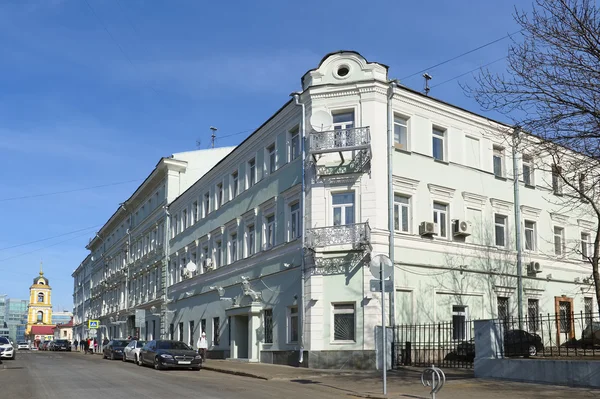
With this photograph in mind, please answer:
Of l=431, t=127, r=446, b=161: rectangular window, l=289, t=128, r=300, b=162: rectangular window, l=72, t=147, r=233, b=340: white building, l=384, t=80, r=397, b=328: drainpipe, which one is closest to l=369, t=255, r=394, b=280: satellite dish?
l=384, t=80, r=397, b=328: drainpipe

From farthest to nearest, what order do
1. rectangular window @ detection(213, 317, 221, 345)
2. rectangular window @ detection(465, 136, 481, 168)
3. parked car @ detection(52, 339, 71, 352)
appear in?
parked car @ detection(52, 339, 71, 352)
rectangular window @ detection(213, 317, 221, 345)
rectangular window @ detection(465, 136, 481, 168)

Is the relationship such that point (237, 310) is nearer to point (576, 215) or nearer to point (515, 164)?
point (515, 164)

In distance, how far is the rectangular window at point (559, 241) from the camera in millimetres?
33562

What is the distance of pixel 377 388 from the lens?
57.7ft

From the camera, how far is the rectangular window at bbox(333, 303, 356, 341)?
25.7 meters

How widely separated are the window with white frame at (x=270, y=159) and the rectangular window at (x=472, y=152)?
873 centimetres

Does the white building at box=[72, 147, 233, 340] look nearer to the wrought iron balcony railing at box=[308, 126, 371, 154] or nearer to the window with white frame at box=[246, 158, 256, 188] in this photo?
the window with white frame at box=[246, 158, 256, 188]

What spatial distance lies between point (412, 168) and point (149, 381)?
1356 cm

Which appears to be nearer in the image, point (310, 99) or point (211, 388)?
point (211, 388)

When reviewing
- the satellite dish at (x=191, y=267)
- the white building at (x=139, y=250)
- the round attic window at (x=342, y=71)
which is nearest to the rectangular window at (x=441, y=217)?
the round attic window at (x=342, y=71)

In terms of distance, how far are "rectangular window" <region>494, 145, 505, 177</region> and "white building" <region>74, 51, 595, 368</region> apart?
0.17 ft

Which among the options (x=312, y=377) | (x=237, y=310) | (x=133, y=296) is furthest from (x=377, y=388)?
(x=133, y=296)

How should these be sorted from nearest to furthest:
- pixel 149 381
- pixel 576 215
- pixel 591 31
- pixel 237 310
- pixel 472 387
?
1. pixel 591 31
2. pixel 472 387
3. pixel 149 381
4. pixel 237 310
5. pixel 576 215

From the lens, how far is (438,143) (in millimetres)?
29438
